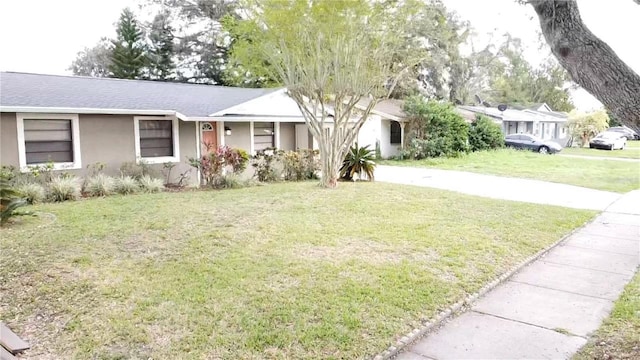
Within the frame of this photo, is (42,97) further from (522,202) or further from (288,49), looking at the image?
(522,202)

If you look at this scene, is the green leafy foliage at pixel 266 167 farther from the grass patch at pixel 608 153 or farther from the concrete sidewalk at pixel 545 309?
the grass patch at pixel 608 153

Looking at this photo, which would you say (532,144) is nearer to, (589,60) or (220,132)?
(220,132)

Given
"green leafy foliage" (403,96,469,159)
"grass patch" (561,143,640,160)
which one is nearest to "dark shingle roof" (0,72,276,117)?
"green leafy foliage" (403,96,469,159)

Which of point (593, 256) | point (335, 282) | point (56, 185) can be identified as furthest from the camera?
point (56, 185)

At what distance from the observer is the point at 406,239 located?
22.8 ft

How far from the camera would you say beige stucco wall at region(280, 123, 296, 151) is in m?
16.6

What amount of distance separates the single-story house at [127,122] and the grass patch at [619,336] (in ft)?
36.4

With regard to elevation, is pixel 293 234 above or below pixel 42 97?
below

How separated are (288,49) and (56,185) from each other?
21.7 ft

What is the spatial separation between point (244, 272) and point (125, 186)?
23.8 ft

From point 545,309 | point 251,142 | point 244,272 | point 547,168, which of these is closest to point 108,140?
point 251,142

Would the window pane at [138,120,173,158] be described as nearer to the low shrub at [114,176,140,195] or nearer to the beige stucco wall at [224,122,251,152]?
the low shrub at [114,176,140,195]

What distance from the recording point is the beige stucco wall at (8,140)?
411 inches

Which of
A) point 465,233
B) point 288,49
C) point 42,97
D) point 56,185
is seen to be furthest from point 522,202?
point 42,97
